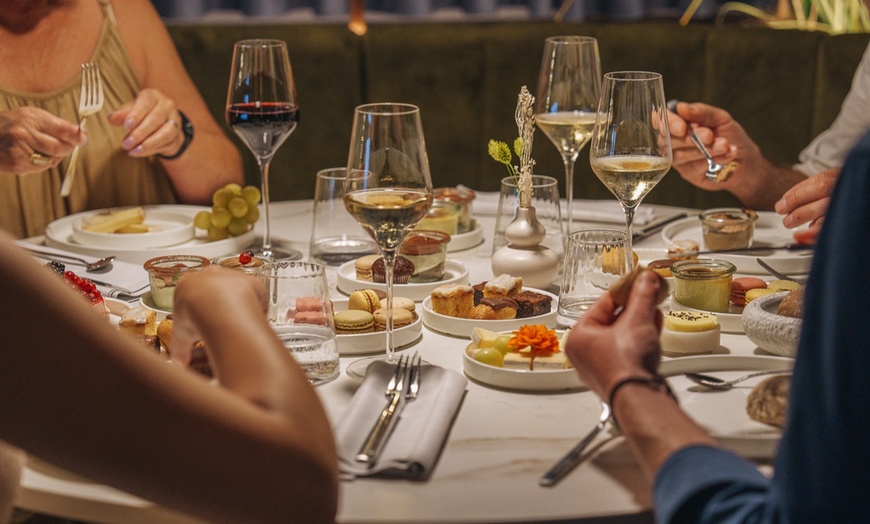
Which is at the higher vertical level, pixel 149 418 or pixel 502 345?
pixel 149 418

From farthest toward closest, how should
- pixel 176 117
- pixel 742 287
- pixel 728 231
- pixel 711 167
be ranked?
1. pixel 176 117
2. pixel 711 167
3. pixel 728 231
4. pixel 742 287

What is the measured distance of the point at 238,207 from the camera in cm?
180

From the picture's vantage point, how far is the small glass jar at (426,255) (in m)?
1.53

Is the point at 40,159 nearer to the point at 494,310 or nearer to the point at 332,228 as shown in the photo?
the point at 332,228

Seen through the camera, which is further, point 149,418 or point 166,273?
point 166,273

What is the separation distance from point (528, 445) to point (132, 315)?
57cm

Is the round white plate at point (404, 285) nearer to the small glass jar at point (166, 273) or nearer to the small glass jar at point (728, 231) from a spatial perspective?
the small glass jar at point (166, 273)

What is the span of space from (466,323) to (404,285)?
21cm

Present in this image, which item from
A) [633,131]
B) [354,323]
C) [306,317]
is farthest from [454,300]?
[633,131]

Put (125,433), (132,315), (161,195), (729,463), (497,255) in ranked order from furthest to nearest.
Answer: (161,195), (497,255), (132,315), (729,463), (125,433)

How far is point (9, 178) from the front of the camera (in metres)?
2.33

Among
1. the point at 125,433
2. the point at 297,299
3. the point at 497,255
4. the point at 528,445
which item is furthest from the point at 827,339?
the point at 497,255

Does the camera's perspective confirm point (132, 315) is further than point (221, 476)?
Yes

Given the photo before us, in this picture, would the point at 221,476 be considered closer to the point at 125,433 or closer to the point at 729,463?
the point at 125,433
